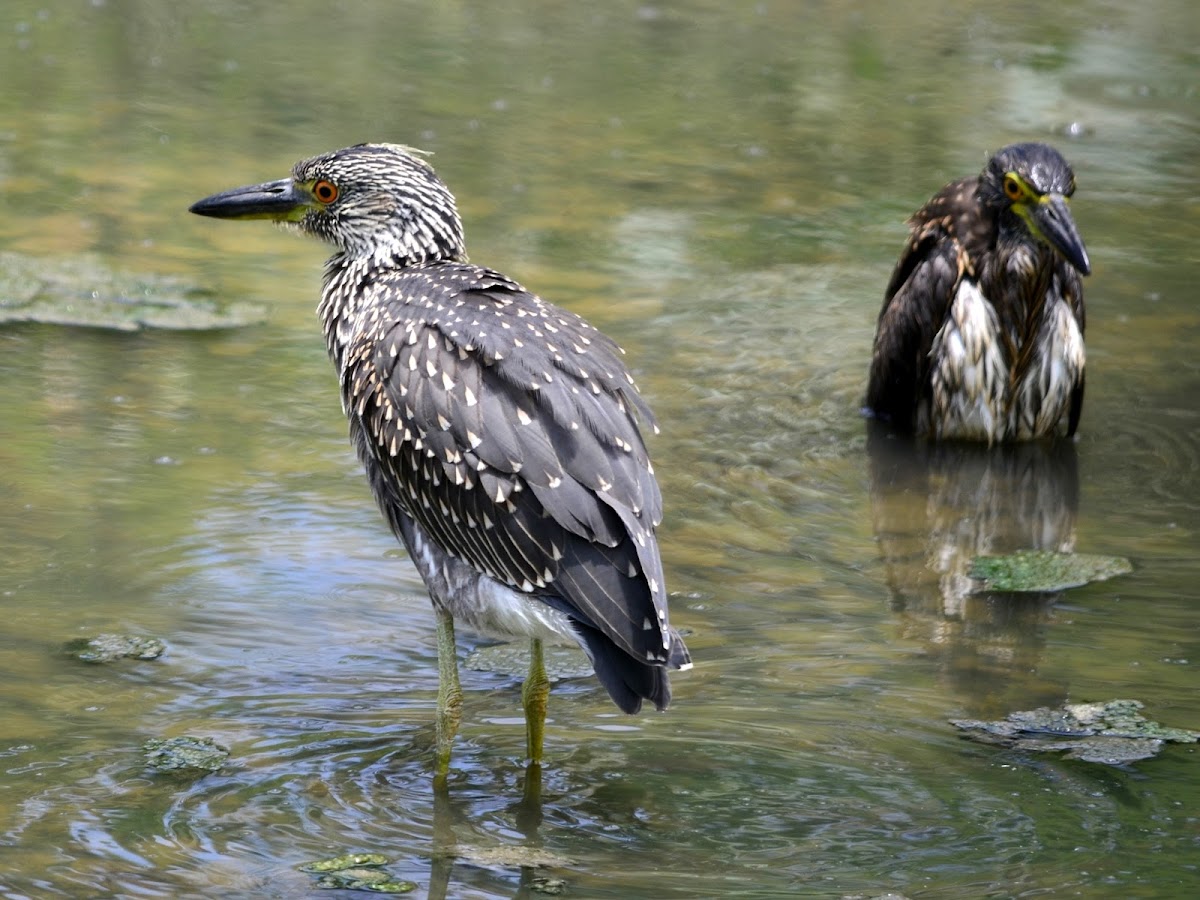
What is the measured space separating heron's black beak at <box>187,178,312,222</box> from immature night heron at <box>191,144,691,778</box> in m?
0.46

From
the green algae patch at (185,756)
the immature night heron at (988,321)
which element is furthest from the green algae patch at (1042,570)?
the green algae patch at (185,756)

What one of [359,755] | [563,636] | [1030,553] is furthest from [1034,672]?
[359,755]

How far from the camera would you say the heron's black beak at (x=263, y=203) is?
205 inches

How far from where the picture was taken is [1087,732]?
461cm

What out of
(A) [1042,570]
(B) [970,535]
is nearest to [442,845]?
(A) [1042,570]

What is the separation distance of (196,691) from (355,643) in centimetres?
52

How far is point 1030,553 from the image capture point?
583cm

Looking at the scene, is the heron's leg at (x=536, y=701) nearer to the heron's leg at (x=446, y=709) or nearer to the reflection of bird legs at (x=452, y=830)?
the reflection of bird legs at (x=452, y=830)

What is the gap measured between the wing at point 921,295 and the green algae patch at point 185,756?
11.0 feet

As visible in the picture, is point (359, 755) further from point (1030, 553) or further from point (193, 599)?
point (1030, 553)

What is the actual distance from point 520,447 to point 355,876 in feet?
3.42

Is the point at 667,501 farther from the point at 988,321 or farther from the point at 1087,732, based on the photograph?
the point at 1087,732

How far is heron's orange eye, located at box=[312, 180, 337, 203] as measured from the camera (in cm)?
511

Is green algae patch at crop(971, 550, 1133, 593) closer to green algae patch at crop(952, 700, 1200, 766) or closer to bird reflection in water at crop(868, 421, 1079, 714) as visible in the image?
bird reflection in water at crop(868, 421, 1079, 714)
